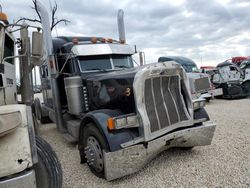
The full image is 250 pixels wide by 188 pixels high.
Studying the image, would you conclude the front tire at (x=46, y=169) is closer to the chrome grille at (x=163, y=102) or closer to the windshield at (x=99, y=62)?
the chrome grille at (x=163, y=102)

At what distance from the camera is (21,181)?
1.94 metres

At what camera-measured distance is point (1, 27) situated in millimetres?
3143

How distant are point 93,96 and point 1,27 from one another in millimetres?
1936

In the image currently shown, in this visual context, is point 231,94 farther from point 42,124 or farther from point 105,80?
point 105,80

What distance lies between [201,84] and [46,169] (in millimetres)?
9688

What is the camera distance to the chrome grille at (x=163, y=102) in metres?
3.43

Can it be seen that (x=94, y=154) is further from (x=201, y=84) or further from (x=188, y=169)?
(x=201, y=84)

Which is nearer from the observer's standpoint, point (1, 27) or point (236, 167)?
point (1, 27)

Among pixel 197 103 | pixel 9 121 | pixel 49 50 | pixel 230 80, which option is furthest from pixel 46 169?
pixel 230 80

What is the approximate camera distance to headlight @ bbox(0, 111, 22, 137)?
1.90 m

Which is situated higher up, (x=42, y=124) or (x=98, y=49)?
(x=98, y=49)

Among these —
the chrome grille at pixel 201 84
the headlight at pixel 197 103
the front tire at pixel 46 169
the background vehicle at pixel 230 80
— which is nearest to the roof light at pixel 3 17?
the front tire at pixel 46 169

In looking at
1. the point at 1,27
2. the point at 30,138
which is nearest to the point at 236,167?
the point at 30,138

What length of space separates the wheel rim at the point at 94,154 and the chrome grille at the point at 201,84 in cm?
809
